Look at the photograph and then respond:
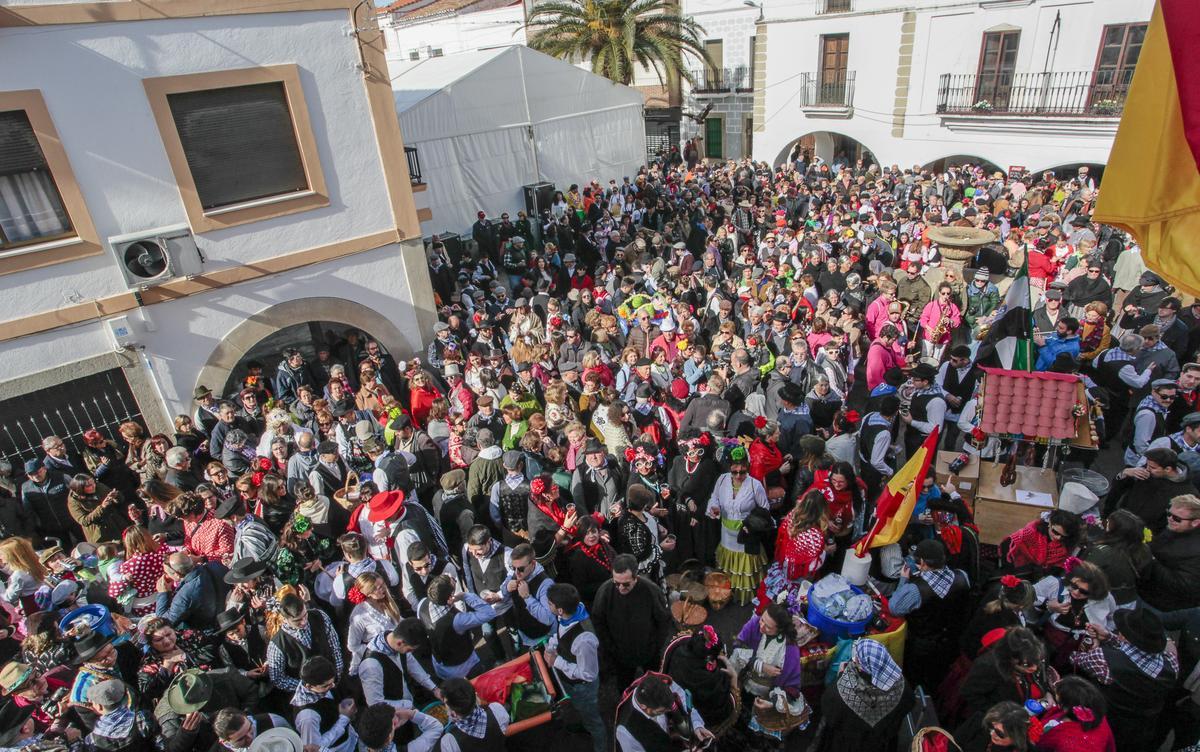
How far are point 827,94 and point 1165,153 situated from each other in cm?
2396

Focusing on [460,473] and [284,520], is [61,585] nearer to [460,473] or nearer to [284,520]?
[284,520]

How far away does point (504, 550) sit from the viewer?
4.99 m

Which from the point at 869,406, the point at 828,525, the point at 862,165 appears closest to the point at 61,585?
the point at 828,525

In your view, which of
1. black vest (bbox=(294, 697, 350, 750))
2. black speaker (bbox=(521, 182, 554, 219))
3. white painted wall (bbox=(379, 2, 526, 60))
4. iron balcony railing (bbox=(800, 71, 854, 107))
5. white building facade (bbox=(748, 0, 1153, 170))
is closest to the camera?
black vest (bbox=(294, 697, 350, 750))

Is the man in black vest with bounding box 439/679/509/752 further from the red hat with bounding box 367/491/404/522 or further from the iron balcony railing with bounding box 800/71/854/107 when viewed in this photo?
the iron balcony railing with bounding box 800/71/854/107

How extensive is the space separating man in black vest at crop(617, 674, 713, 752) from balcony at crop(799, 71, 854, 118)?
23784mm

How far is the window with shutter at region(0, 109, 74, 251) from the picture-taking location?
6754 mm

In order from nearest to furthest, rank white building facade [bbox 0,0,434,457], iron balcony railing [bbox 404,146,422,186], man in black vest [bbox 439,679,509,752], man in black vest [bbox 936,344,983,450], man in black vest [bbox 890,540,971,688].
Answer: man in black vest [bbox 439,679,509,752] → man in black vest [bbox 890,540,971,688] → man in black vest [bbox 936,344,983,450] → white building facade [bbox 0,0,434,457] → iron balcony railing [bbox 404,146,422,186]

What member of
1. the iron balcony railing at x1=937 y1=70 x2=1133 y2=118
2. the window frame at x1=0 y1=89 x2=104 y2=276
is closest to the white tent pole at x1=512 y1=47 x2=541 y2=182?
the window frame at x1=0 y1=89 x2=104 y2=276

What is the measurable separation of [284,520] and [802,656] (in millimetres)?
4432

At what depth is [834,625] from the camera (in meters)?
4.27

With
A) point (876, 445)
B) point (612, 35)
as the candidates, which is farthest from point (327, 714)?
point (612, 35)

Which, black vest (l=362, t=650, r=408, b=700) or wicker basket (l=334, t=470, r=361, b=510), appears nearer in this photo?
black vest (l=362, t=650, r=408, b=700)

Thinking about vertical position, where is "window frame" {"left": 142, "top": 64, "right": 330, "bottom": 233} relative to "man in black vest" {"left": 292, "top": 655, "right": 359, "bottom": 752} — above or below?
above
